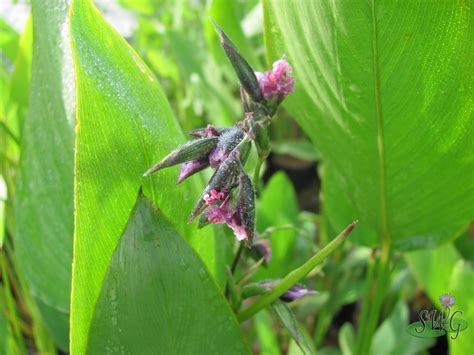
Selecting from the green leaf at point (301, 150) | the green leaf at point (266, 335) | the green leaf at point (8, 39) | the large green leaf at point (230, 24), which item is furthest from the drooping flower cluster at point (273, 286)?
the green leaf at point (301, 150)

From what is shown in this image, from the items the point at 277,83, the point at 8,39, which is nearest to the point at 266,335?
the point at 277,83

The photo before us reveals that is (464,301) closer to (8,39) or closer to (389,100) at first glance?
(389,100)

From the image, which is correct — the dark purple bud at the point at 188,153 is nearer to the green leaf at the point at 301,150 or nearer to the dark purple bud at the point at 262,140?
the dark purple bud at the point at 262,140

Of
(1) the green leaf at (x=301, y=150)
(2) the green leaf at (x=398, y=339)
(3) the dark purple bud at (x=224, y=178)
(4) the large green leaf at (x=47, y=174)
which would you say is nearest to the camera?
(3) the dark purple bud at (x=224, y=178)

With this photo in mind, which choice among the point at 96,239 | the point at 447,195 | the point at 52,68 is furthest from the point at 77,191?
the point at 447,195

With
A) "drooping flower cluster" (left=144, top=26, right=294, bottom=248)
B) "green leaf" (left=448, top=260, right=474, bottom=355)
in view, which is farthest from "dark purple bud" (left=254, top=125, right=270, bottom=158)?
"green leaf" (left=448, top=260, right=474, bottom=355)

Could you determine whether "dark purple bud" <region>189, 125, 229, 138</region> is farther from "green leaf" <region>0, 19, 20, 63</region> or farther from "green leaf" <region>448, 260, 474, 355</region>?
"green leaf" <region>0, 19, 20, 63</region>

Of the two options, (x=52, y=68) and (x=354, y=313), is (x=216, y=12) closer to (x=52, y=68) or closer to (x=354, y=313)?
(x=52, y=68)
